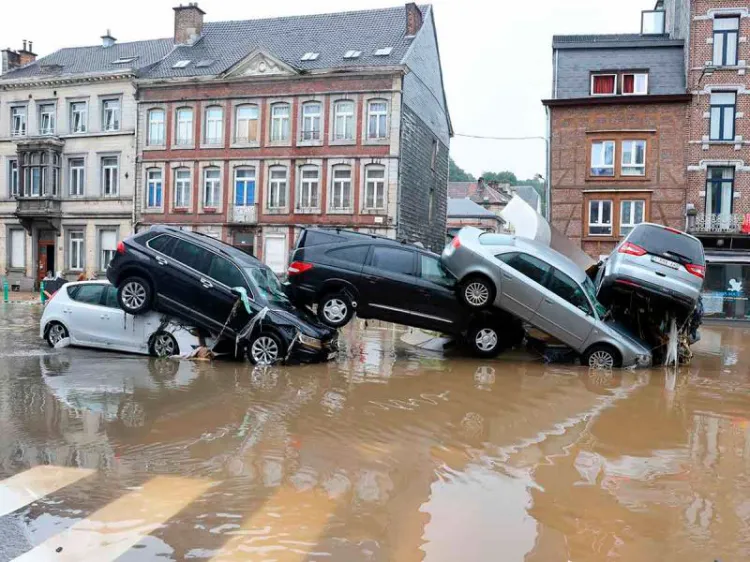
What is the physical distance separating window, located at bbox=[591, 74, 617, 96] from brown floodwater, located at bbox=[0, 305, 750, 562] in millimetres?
21552

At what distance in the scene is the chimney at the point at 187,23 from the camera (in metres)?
34.7

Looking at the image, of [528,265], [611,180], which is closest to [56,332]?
[528,265]

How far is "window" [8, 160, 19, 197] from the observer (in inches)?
1427

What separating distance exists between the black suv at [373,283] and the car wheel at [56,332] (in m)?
3.98

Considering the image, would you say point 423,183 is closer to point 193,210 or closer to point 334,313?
point 193,210

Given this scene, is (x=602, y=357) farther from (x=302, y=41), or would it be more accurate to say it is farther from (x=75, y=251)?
(x=75, y=251)

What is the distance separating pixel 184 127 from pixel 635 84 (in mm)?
20142

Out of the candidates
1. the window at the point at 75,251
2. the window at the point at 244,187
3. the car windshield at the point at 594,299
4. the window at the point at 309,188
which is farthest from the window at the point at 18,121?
the car windshield at the point at 594,299

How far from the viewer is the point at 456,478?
5781 millimetres

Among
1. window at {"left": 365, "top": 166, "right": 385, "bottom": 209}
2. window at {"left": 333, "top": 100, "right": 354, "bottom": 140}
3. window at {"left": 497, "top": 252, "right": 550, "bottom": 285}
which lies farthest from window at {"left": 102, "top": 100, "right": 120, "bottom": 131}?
window at {"left": 497, "top": 252, "right": 550, "bottom": 285}

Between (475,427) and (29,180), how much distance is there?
1338 inches

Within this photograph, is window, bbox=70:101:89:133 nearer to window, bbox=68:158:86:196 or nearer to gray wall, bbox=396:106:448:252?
window, bbox=68:158:86:196

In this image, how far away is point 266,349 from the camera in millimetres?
11086

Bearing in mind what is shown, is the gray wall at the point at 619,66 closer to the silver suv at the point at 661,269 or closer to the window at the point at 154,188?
the window at the point at 154,188
